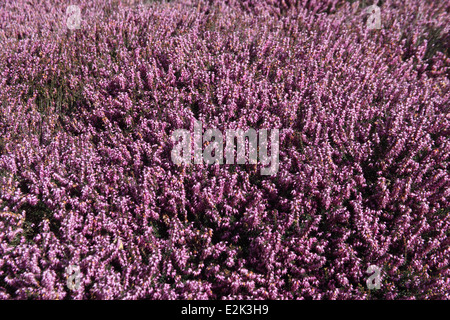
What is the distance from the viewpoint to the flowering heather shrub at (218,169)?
242 centimetres

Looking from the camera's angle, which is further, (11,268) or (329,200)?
(329,200)

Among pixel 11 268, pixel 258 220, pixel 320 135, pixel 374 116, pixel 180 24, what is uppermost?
pixel 180 24

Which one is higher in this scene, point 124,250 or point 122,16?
point 122,16

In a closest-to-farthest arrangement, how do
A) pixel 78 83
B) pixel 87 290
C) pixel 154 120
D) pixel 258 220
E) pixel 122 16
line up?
pixel 87 290
pixel 258 220
pixel 154 120
pixel 78 83
pixel 122 16

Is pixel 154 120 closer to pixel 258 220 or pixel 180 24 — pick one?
pixel 258 220

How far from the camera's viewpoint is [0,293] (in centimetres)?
218

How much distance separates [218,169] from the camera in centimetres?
292

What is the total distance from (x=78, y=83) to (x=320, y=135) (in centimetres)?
283

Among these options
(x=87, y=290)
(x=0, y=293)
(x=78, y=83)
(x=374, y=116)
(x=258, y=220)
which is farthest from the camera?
(x=78, y=83)

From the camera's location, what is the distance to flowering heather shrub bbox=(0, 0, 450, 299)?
242 centimetres

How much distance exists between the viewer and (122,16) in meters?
4.87

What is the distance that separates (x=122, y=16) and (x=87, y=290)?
404cm
